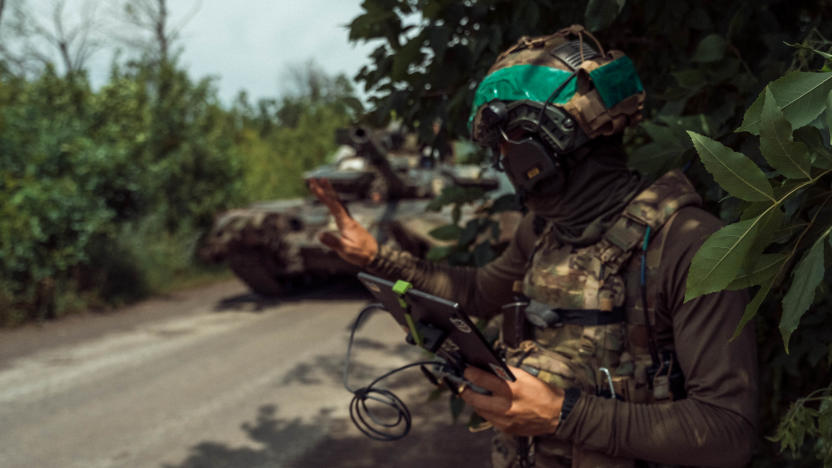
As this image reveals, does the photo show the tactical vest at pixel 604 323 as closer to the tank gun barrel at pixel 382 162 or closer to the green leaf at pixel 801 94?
the green leaf at pixel 801 94

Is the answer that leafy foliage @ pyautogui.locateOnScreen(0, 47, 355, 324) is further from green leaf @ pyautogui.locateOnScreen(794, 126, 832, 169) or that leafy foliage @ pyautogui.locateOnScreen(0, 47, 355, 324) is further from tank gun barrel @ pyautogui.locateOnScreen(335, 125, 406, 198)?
green leaf @ pyautogui.locateOnScreen(794, 126, 832, 169)

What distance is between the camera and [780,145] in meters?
0.95

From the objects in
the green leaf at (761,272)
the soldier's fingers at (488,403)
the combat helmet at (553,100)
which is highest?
the combat helmet at (553,100)

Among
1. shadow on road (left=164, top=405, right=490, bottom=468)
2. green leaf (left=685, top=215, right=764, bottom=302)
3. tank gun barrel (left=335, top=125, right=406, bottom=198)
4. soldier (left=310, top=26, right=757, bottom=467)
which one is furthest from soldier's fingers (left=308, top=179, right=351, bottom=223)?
tank gun barrel (left=335, top=125, right=406, bottom=198)

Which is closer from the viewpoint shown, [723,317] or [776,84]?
[776,84]

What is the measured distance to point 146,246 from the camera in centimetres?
1076

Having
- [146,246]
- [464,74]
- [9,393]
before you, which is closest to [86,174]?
[146,246]

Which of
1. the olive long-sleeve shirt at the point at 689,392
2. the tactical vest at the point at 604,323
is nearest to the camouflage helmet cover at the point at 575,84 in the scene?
the tactical vest at the point at 604,323

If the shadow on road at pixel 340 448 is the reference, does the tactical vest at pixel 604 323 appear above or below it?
above

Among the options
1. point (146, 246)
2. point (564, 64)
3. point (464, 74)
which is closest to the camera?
point (564, 64)

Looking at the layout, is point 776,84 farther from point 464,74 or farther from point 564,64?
point 464,74

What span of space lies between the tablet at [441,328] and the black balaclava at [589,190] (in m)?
0.45

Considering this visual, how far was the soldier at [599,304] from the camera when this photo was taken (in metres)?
1.36

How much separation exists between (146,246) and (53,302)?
246cm
